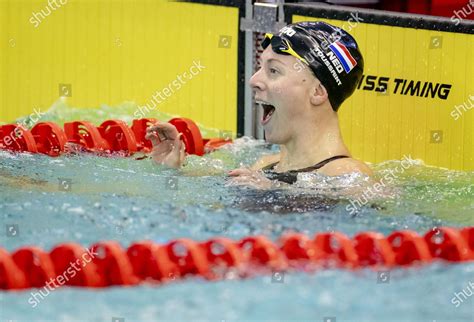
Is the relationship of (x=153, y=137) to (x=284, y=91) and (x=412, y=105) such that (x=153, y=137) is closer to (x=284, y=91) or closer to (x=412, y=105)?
(x=284, y=91)

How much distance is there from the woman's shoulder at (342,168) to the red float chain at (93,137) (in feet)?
4.47

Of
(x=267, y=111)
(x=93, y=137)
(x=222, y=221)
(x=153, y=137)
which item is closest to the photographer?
(x=222, y=221)

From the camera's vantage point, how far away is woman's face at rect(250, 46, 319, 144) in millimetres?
5273

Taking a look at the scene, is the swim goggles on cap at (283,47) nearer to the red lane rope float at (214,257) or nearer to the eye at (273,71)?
the eye at (273,71)

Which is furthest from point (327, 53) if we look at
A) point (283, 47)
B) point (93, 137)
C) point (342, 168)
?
point (93, 137)

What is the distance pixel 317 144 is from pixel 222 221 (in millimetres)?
854

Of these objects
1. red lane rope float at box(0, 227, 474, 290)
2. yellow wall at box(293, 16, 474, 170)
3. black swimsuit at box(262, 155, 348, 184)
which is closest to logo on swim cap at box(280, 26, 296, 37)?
black swimsuit at box(262, 155, 348, 184)

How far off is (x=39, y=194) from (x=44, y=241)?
0.72 metres

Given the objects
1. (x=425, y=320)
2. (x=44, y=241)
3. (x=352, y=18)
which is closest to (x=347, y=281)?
(x=425, y=320)

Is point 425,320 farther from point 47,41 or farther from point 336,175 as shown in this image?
point 47,41

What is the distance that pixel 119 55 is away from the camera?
7164 mm

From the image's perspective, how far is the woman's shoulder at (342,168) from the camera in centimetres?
518

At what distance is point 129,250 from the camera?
411 cm

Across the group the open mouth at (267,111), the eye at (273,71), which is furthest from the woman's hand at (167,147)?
the eye at (273,71)
